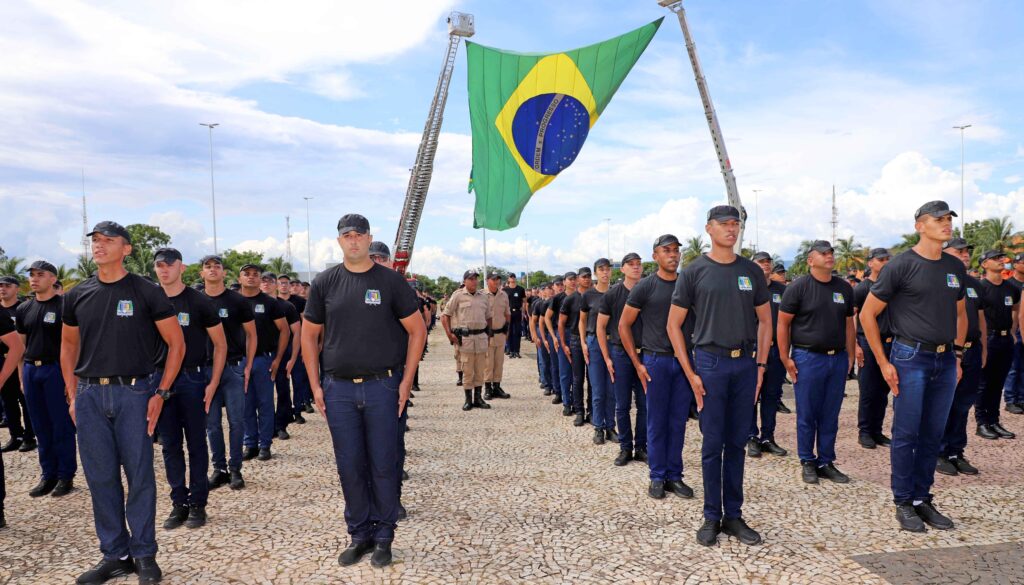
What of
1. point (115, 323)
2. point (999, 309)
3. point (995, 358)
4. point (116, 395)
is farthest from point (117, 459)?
point (999, 309)

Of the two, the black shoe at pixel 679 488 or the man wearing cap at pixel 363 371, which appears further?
the black shoe at pixel 679 488

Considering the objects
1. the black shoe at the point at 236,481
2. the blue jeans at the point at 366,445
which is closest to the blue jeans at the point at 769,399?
the blue jeans at the point at 366,445

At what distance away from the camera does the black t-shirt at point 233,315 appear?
589 cm

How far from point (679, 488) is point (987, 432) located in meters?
4.34

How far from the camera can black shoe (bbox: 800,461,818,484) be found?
5.43 m

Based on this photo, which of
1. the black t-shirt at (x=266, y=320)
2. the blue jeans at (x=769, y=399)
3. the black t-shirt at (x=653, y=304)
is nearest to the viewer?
the black t-shirt at (x=653, y=304)

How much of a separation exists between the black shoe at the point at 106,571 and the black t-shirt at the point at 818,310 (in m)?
5.43

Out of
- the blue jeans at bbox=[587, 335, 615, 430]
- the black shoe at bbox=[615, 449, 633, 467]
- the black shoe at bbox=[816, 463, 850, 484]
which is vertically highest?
the blue jeans at bbox=[587, 335, 615, 430]

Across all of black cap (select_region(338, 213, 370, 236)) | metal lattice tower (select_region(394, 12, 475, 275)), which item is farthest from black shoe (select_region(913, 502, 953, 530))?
metal lattice tower (select_region(394, 12, 475, 275))

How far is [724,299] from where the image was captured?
13.9ft

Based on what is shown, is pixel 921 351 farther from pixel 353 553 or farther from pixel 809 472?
Result: pixel 353 553

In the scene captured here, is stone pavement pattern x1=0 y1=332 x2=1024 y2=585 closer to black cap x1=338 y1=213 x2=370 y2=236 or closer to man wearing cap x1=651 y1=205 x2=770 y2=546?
man wearing cap x1=651 y1=205 x2=770 y2=546

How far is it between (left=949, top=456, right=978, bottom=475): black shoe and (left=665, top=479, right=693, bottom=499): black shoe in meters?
2.62

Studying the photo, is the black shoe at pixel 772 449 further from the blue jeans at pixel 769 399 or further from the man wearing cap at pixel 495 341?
the man wearing cap at pixel 495 341
